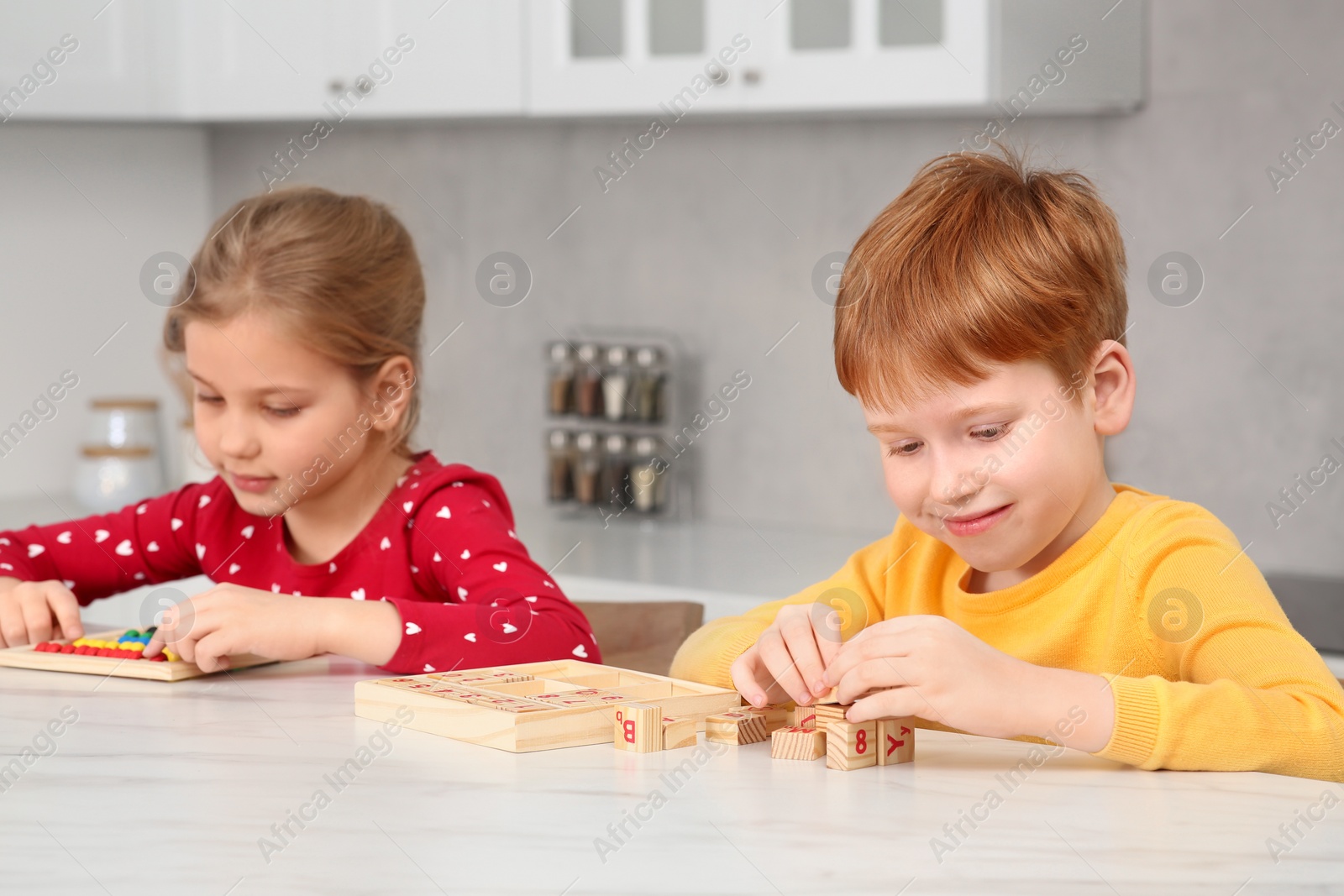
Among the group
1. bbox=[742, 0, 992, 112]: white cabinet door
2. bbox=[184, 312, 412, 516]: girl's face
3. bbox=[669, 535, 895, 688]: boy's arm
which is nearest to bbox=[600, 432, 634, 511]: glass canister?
bbox=[742, 0, 992, 112]: white cabinet door

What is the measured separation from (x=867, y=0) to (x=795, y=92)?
0.54ft

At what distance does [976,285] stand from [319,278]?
2.09ft

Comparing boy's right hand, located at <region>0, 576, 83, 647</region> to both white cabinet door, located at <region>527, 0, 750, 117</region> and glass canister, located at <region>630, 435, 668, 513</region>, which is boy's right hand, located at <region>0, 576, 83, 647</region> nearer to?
white cabinet door, located at <region>527, 0, 750, 117</region>

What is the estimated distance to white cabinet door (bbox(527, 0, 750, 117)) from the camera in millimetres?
2215

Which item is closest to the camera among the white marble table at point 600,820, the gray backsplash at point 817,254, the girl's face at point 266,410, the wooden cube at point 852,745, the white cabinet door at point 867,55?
the white marble table at point 600,820

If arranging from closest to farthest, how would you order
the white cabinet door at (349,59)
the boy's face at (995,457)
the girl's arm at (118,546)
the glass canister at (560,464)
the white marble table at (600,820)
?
the white marble table at (600,820)
the boy's face at (995,457)
the girl's arm at (118,546)
the white cabinet door at (349,59)
the glass canister at (560,464)

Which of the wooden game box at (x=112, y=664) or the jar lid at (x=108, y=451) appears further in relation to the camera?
the jar lid at (x=108, y=451)

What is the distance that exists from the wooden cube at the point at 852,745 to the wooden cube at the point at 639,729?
10 cm

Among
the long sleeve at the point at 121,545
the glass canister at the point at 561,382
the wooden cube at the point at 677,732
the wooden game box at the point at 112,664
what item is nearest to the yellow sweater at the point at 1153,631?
the wooden cube at the point at 677,732

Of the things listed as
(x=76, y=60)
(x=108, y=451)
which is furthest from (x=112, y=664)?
(x=108, y=451)

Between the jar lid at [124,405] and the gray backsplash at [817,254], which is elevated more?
the gray backsplash at [817,254]

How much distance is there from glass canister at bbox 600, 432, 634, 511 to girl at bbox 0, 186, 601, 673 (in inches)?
50.8

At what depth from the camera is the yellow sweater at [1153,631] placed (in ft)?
2.66

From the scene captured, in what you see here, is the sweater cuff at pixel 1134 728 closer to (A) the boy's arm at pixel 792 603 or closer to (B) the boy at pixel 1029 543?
(B) the boy at pixel 1029 543
